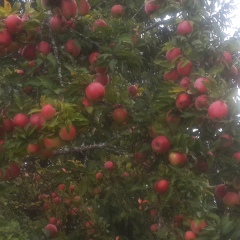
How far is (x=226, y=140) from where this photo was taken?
97.0 inches

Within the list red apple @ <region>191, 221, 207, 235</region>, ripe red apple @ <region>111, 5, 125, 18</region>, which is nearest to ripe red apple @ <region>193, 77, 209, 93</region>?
red apple @ <region>191, 221, 207, 235</region>

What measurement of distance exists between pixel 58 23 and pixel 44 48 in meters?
0.18

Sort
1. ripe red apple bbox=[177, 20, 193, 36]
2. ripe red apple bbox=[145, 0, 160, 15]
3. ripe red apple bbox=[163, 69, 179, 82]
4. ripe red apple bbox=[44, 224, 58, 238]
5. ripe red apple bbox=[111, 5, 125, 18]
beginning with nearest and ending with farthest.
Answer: ripe red apple bbox=[163, 69, 179, 82] < ripe red apple bbox=[177, 20, 193, 36] < ripe red apple bbox=[145, 0, 160, 15] < ripe red apple bbox=[44, 224, 58, 238] < ripe red apple bbox=[111, 5, 125, 18]

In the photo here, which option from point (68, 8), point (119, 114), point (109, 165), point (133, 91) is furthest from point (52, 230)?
point (68, 8)

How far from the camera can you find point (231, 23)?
4184mm

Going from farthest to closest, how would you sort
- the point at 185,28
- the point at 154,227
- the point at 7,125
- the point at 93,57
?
the point at 154,227 < the point at 185,28 < the point at 93,57 < the point at 7,125

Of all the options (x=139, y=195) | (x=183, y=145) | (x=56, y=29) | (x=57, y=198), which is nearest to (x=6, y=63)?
(x=56, y=29)

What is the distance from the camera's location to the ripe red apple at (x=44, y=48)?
2.75 meters

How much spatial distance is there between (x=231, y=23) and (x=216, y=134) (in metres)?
2.01

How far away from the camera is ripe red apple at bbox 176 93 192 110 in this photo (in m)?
2.49

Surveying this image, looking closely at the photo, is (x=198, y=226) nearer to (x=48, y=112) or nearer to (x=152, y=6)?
(x=48, y=112)

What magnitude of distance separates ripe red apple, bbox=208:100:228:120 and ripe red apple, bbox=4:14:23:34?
3.96 feet

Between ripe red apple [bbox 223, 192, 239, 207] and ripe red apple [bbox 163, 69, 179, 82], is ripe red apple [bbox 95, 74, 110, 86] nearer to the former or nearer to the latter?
ripe red apple [bbox 163, 69, 179, 82]

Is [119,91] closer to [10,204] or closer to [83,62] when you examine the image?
[83,62]
